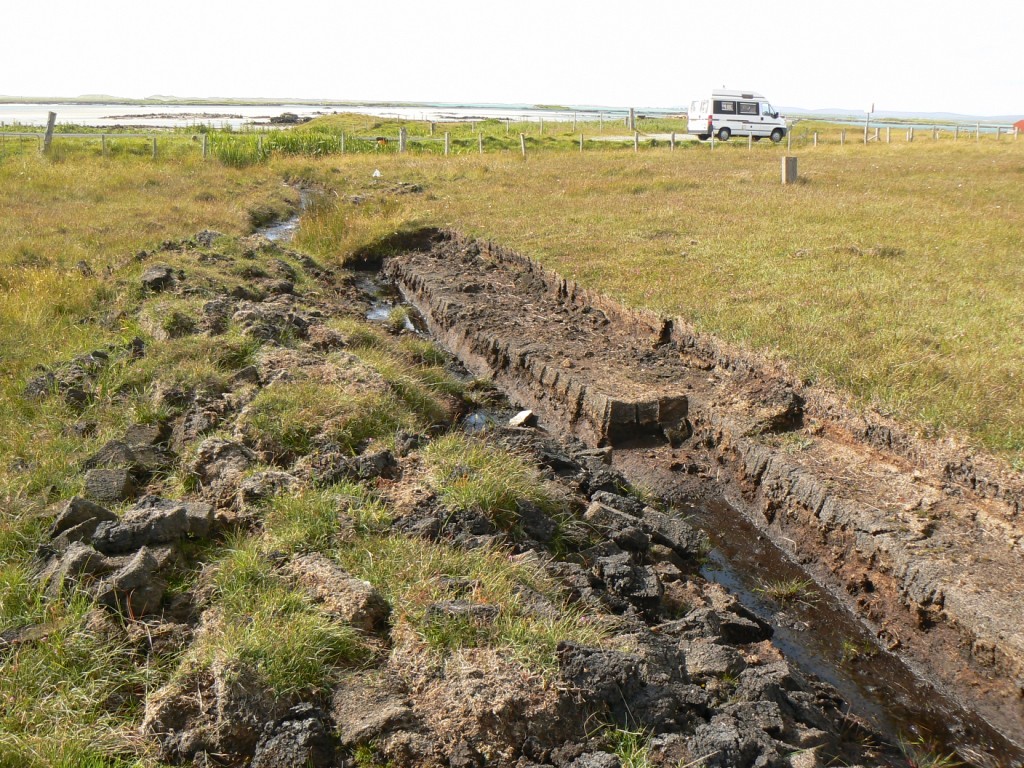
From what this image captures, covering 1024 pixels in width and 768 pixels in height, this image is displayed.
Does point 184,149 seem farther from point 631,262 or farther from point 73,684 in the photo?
point 73,684

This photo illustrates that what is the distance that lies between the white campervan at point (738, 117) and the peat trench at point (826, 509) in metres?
33.4

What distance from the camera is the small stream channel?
4480mm

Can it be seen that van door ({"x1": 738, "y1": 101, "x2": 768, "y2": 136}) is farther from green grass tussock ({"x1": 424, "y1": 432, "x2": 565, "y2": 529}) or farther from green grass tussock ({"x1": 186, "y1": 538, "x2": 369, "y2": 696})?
green grass tussock ({"x1": 186, "y1": 538, "x2": 369, "y2": 696})

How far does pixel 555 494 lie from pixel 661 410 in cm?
222

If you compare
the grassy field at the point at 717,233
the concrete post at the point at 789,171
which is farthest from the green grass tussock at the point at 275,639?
the concrete post at the point at 789,171

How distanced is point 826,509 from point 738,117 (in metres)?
38.0

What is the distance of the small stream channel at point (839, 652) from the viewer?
14.7 feet

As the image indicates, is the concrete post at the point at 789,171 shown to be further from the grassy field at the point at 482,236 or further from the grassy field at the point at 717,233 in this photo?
the grassy field at the point at 717,233

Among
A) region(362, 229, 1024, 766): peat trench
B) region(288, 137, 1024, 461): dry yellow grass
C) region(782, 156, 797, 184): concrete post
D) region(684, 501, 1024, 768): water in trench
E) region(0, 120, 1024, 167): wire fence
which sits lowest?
region(684, 501, 1024, 768): water in trench

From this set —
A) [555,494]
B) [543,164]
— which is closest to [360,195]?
[543,164]

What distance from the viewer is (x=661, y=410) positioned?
7758 millimetres

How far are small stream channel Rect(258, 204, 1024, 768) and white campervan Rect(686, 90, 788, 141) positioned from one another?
36516 mm

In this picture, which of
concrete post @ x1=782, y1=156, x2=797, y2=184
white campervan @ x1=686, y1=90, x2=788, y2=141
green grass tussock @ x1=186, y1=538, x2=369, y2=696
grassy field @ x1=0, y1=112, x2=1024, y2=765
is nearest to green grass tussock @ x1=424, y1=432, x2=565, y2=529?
grassy field @ x1=0, y1=112, x2=1024, y2=765

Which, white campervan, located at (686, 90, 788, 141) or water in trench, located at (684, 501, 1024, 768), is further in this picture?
white campervan, located at (686, 90, 788, 141)
